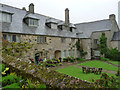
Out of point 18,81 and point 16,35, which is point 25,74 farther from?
point 16,35

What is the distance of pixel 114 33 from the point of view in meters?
27.7

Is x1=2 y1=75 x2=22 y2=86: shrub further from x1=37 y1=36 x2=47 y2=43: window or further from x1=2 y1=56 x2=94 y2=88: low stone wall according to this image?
x1=37 y1=36 x2=47 y2=43: window

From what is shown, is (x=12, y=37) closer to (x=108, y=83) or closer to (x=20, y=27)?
(x=20, y=27)

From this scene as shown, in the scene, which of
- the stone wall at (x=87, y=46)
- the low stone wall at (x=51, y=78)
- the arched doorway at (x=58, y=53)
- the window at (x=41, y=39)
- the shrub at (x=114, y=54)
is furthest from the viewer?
the stone wall at (x=87, y=46)

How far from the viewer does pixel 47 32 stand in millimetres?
18000

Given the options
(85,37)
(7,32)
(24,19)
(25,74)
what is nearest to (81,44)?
(85,37)

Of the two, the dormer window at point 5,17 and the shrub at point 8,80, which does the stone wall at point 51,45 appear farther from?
the shrub at point 8,80

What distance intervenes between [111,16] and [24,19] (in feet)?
76.4

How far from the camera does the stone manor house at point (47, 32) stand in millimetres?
14127

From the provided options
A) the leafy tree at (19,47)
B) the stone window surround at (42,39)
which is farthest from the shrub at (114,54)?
the leafy tree at (19,47)

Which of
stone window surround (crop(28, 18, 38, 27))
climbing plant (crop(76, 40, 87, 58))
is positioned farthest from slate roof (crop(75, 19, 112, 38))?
stone window surround (crop(28, 18, 38, 27))

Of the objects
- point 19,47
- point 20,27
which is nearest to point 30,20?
point 20,27

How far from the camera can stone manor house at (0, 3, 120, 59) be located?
14.1 meters

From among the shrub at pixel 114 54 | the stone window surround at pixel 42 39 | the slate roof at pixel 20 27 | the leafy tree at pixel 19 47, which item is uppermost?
the slate roof at pixel 20 27
